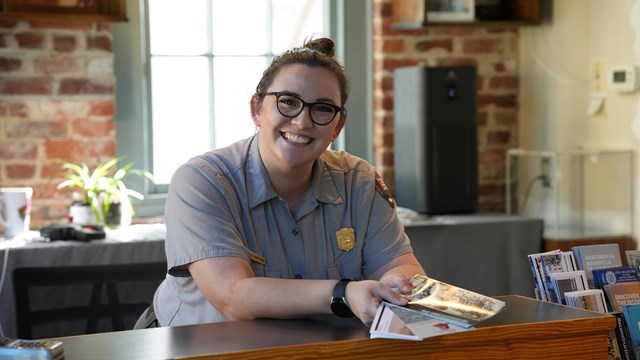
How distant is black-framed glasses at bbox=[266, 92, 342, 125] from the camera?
204 centimetres

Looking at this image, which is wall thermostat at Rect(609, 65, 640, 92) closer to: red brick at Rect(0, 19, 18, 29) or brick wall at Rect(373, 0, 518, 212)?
brick wall at Rect(373, 0, 518, 212)

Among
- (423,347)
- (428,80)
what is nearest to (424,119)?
(428,80)

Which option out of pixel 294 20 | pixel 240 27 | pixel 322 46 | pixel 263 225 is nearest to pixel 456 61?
pixel 294 20

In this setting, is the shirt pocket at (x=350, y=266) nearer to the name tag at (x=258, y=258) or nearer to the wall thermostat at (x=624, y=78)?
the name tag at (x=258, y=258)

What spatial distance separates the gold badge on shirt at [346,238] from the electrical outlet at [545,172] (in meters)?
1.99

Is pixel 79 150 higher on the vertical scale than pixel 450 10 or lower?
lower

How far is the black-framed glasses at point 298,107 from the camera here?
80.5 inches

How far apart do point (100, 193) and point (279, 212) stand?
1.63 metres

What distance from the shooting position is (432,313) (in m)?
1.54

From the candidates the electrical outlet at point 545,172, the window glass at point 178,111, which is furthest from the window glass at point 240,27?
the electrical outlet at point 545,172

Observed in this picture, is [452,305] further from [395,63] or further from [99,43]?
[395,63]

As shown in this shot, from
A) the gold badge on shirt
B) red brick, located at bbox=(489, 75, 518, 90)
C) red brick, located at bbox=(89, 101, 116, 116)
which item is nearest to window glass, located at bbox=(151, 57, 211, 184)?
red brick, located at bbox=(89, 101, 116, 116)

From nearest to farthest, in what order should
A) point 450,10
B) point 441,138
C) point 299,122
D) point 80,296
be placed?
1. point 299,122
2. point 80,296
3. point 441,138
4. point 450,10

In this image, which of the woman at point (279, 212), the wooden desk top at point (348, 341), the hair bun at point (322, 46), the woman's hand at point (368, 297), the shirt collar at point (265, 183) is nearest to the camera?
the wooden desk top at point (348, 341)
